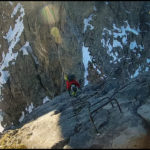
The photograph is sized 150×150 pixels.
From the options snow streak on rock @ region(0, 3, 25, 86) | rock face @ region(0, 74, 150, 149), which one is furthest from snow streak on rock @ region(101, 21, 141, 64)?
rock face @ region(0, 74, 150, 149)

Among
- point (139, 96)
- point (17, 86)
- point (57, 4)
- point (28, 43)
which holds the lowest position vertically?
point (17, 86)

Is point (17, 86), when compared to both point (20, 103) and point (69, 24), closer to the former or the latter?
point (20, 103)

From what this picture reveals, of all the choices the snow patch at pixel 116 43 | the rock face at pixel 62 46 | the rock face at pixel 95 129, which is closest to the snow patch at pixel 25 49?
the rock face at pixel 62 46

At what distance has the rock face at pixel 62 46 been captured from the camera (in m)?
36.8

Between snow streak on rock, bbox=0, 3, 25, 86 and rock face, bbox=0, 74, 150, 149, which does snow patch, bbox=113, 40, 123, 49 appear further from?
rock face, bbox=0, 74, 150, 149

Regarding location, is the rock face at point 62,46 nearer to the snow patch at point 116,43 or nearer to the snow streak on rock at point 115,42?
the snow streak on rock at point 115,42

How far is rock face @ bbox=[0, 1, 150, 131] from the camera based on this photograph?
36.8m

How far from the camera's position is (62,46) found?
123 ft

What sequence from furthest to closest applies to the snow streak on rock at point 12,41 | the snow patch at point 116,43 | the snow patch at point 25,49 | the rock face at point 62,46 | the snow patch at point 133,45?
the snow streak on rock at point 12,41 → the snow patch at point 25,49 → the snow patch at point 133,45 → the snow patch at point 116,43 → the rock face at point 62,46

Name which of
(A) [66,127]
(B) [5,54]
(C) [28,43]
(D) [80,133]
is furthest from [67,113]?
(B) [5,54]

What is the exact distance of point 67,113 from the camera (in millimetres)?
9008

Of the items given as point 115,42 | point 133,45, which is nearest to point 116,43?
point 115,42

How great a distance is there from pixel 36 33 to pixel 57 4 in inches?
291

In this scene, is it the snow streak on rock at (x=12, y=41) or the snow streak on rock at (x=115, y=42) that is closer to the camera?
A: the snow streak on rock at (x=115, y=42)
